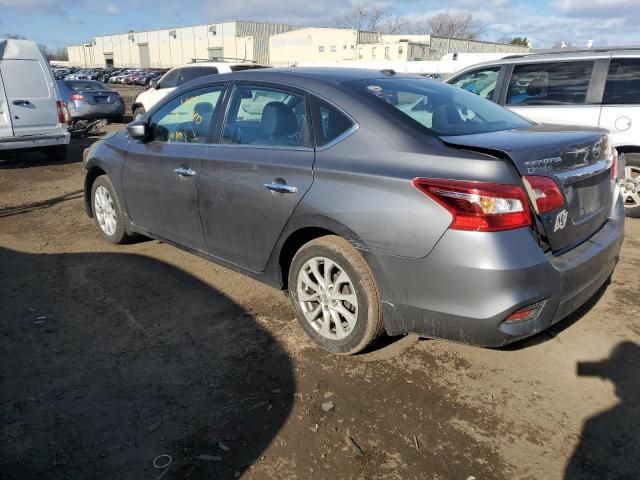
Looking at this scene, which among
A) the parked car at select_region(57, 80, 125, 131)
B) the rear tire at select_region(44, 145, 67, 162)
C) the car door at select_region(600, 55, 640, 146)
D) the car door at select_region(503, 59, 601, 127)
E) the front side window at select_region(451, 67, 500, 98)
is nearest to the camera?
the car door at select_region(600, 55, 640, 146)

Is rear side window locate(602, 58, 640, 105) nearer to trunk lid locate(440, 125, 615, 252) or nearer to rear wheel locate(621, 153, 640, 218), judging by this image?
rear wheel locate(621, 153, 640, 218)

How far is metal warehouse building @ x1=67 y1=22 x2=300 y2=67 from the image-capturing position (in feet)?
229

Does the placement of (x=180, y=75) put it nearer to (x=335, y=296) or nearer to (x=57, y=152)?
(x=57, y=152)

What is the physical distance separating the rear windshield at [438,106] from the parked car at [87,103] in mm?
13637

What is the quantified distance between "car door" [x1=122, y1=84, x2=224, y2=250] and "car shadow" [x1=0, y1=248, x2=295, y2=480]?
51cm

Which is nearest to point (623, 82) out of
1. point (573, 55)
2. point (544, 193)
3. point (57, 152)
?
point (573, 55)

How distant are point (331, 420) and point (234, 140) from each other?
6.67 feet

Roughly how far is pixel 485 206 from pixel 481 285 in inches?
15.0

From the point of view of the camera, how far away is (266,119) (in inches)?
140

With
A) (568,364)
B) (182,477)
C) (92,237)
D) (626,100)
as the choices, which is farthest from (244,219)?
(626,100)

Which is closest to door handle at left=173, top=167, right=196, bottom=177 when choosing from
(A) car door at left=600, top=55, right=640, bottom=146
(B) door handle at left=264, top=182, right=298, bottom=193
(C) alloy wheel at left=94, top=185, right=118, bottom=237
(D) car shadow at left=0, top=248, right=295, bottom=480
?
(B) door handle at left=264, top=182, right=298, bottom=193

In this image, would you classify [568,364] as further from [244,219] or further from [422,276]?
[244,219]

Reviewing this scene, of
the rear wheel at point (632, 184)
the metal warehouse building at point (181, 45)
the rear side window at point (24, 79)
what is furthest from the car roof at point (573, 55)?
the metal warehouse building at point (181, 45)

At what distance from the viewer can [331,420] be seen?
103 inches
